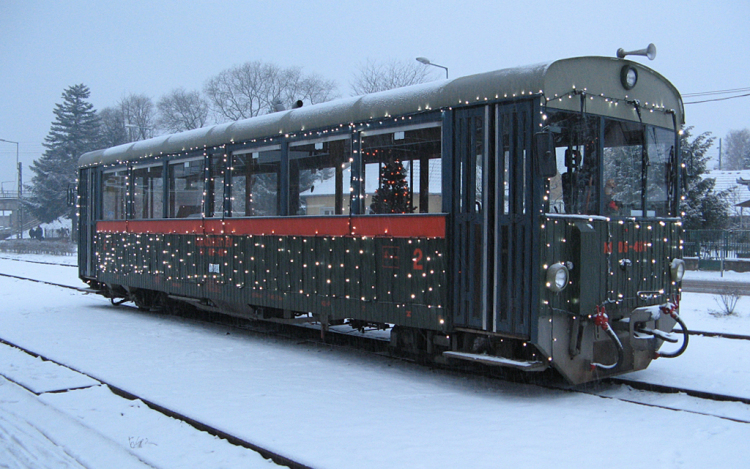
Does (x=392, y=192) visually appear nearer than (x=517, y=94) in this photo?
No

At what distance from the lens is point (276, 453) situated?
5020mm

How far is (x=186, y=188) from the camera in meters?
11.9

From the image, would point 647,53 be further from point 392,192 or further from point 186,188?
point 186,188

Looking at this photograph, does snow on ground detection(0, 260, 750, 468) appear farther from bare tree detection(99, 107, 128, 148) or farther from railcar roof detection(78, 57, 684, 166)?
bare tree detection(99, 107, 128, 148)

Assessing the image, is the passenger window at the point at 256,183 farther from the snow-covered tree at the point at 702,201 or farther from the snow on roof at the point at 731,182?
the snow on roof at the point at 731,182

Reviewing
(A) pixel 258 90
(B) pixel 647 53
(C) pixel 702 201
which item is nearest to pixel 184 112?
(A) pixel 258 90

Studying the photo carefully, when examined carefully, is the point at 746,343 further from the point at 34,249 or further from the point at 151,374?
the point at 34,249

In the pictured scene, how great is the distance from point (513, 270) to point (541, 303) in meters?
0.44

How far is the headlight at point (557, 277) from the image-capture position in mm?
6500

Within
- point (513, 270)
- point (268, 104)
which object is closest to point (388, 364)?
point (513, 270)

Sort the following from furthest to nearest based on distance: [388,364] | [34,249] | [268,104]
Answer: [268,104] < [34,249] < [388,364]

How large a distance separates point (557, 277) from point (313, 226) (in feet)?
12.3

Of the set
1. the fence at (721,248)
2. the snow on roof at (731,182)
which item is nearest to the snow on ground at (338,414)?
the fence at (721,248)

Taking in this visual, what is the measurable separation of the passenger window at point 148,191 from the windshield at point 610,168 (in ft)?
27.0
